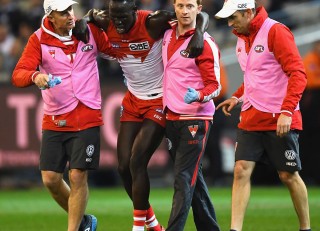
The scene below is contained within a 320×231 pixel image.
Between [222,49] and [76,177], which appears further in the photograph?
[222,49]

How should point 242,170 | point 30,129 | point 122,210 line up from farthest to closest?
point 30,129, point 122,210, point 242,170

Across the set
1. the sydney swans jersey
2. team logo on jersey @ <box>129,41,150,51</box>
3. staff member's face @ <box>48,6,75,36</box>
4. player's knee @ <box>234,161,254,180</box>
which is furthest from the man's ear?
player's knee @ <box>234,161,254,180</box>

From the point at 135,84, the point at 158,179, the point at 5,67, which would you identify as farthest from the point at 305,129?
the point at 135,84

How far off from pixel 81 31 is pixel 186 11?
1160 millimetres

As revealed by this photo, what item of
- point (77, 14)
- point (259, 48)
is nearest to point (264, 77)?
point (259, 48)

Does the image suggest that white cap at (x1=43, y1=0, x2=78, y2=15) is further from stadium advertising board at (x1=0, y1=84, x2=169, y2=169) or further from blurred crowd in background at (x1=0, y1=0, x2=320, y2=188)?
stadium advertising board at (x1=0, y1=84, x2=169, y2=169)

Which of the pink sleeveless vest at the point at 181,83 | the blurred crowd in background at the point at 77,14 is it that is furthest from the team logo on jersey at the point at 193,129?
the blurred crowd in background at the point at 77,14

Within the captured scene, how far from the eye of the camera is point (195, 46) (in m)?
9.38

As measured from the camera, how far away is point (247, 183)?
9.90m

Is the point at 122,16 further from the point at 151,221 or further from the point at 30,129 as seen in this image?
the point at 30,129

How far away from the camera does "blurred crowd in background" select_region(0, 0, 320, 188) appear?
17.6 meters

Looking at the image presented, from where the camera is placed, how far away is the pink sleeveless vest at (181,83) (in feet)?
31.6

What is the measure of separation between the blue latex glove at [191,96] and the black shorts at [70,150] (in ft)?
4.46

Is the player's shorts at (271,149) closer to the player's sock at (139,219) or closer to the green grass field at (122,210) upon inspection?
the player's sock at (139,219)
